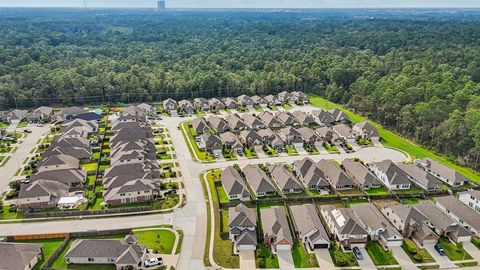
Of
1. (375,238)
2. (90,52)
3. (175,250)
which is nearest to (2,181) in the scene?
(175,250)

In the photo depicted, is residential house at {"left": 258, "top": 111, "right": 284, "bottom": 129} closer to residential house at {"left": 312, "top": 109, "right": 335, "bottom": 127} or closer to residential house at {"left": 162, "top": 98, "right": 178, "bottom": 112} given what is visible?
residential house at {"left": 312, "top": 109, "right": 335, "bottom": 127}

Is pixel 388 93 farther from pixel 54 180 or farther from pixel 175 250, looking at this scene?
pixel 54 180

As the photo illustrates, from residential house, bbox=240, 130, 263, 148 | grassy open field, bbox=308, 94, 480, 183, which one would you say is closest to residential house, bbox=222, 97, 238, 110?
residential house, bbox=240, 130, 263, 148

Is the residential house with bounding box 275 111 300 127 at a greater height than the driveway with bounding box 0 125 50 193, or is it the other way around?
the residential house with bounding box 275 111 300 127

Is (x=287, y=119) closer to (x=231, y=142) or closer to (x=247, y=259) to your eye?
(x=231, y=142)

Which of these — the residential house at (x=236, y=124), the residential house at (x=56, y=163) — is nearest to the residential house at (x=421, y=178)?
the residential house at (x=236, y=124)

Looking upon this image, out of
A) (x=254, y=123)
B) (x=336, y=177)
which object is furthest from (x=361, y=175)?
(x=254, y=123)
